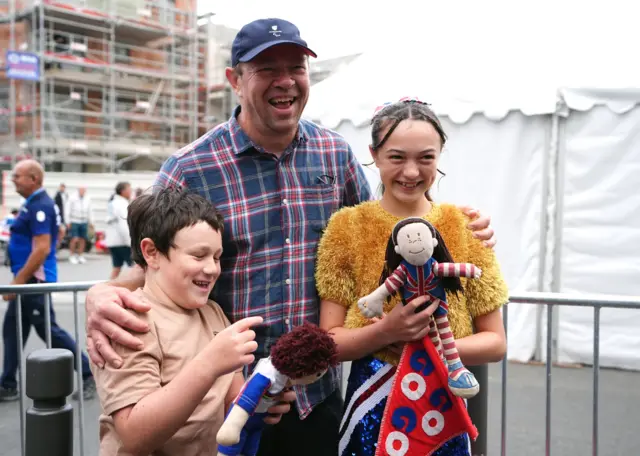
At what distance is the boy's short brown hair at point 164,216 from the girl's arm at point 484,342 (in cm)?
78

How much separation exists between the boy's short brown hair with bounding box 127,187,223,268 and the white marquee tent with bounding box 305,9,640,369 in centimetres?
449

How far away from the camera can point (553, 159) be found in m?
5.67

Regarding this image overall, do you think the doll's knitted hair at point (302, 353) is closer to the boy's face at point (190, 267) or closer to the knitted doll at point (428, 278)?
the knitted doll at point (428, 278)

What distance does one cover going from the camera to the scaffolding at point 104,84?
25125mm

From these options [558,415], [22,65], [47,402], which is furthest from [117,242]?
[22,65]

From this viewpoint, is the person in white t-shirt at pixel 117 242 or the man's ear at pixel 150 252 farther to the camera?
the person in white t-shirt at pixel 117 242

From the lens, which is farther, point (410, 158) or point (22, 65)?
point (22, 65)

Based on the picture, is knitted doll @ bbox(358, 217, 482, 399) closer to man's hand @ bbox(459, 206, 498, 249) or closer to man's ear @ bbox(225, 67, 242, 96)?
man's hand @ bbox(459, 206, 498, 249)

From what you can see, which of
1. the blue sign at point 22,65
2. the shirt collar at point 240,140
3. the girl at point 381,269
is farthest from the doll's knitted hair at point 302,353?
the blue sign at point 22,65

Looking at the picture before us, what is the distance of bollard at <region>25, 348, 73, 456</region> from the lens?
1965 mm

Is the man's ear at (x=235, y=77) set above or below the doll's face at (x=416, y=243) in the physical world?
above

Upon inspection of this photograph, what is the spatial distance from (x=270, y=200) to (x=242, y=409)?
0.80 meters

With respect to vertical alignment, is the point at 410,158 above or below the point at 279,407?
above

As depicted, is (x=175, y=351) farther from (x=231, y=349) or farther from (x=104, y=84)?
(x=104, y=84)
